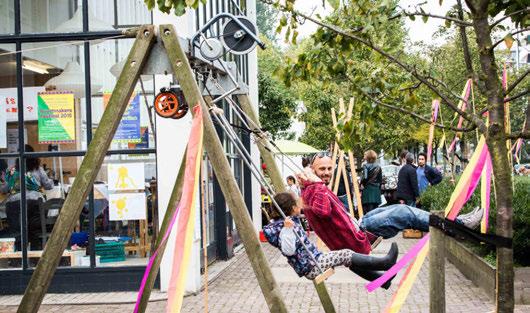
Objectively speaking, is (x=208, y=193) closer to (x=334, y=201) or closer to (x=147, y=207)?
(x=147, y=207)

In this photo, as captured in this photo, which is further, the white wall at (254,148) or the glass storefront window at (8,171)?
the white wall at (254,148)

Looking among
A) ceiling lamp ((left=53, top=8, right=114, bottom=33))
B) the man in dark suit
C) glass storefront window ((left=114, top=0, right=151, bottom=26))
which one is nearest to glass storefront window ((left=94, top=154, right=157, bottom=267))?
ceiling lamp ((left=53, top=8, right=114, bottom=33))

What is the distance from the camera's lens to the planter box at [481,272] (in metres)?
9.77

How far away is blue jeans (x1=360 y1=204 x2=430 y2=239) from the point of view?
25.9 ft

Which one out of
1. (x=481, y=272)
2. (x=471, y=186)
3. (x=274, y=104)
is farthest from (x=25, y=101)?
(x=274, y=104)

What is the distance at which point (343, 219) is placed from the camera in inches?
308

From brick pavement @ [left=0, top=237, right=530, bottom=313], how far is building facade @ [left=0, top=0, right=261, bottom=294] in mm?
905

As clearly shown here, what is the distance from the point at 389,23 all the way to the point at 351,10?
537mm

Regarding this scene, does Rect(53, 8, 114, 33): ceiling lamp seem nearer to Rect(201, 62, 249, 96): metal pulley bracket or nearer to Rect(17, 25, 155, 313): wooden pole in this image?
Rect(201, 62, 249, 96): metal pulley bracket

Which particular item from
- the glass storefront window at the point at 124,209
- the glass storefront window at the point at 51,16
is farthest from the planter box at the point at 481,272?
the glass storefront window at the point at 51,16

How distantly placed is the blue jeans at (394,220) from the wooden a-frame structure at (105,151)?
6.83 ft

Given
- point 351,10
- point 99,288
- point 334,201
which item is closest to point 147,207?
point 99,288

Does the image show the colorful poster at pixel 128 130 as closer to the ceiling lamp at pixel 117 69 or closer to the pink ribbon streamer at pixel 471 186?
the ceiling lamp at pixel 117 69

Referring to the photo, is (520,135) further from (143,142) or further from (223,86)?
(143,142)
